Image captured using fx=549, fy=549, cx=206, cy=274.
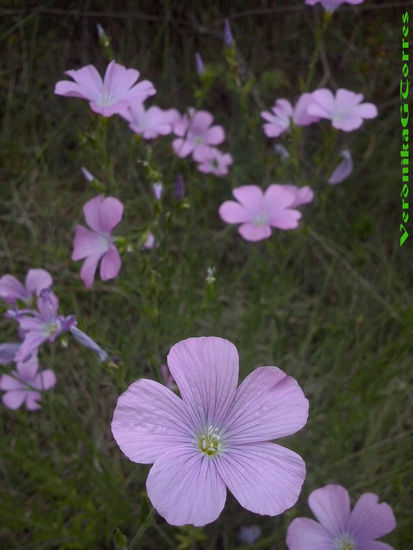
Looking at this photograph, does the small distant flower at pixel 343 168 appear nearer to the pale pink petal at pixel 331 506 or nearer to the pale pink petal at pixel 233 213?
the pale pink petal at pixel 233 213

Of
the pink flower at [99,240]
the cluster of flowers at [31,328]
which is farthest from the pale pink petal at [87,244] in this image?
the cluster of flowers at [31,328]

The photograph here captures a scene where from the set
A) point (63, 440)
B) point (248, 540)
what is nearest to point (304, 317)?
point (248, 540)

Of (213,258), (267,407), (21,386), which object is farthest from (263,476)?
(213,258)

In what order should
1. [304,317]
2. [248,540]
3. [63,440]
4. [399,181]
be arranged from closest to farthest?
[63,440], [248,540], [304,317], [399,181]

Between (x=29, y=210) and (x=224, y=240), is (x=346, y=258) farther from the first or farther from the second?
(x=29, y=210)

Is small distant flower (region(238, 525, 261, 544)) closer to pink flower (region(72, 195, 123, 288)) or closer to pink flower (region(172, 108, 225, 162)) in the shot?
pink flower (region(72, 195, 123, 288))

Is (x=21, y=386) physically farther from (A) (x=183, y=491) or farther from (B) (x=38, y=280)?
(A) (x=183, y=491)
